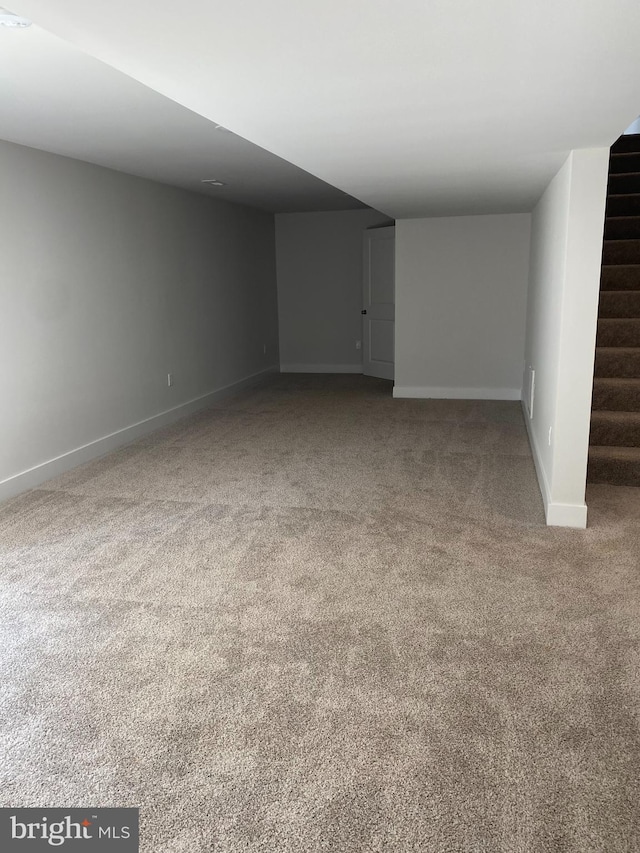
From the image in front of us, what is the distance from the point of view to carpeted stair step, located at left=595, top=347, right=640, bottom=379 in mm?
4578

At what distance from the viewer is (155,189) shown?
564cm

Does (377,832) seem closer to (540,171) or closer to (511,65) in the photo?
(511,65)

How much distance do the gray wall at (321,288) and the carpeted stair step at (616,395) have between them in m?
4.54

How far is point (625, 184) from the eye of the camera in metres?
5.92

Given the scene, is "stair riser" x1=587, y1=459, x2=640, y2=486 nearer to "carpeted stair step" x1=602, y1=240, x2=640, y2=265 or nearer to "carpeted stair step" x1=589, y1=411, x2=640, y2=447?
"carpeted stair step" x1=589, y1=411, x2=640, y2=447

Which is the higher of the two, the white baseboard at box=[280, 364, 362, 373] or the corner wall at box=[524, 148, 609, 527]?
the corner wall at box=[524, 148, 609, 527]

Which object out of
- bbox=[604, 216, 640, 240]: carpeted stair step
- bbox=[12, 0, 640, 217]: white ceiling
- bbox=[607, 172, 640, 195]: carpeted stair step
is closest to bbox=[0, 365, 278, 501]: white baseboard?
bbox=[12, 0, 640, 217]: white ceiling

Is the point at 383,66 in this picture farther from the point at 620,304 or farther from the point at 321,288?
the point at 321,288

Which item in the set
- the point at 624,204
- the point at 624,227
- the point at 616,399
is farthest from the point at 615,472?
the point at 624,204

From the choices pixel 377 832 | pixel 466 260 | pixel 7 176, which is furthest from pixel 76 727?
pixel 466 260

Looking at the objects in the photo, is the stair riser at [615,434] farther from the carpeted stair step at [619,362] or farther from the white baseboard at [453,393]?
the white baseboard at [453,393]

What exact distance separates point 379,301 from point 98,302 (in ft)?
13.0

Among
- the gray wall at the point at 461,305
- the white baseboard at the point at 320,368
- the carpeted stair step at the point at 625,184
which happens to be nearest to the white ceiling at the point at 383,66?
the carpeted stair step at the point at 625,184

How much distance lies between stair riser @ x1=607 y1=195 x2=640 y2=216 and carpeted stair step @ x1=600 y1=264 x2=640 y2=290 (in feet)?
2.99
